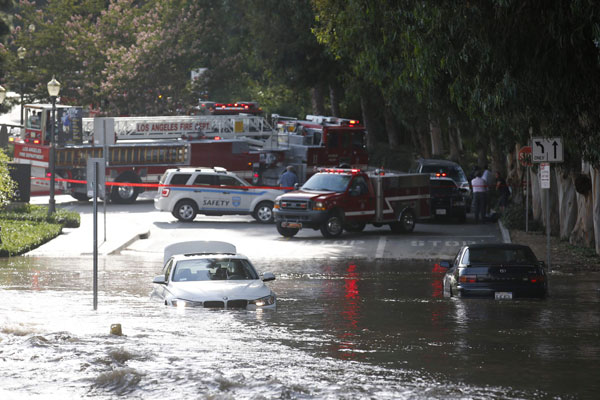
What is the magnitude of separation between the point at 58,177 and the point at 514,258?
2497cm

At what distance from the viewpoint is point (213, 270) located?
55.8ft

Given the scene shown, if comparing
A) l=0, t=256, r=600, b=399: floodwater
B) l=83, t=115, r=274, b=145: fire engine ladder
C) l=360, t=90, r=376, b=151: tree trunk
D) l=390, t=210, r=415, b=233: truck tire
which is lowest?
l=0, t=256, r=600, b=399: floodwater

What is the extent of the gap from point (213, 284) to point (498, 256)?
17.1 ft

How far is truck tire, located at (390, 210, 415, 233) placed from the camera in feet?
108

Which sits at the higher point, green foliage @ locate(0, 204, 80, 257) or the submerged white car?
green foliage @ locate(0, 204, 80, 257)

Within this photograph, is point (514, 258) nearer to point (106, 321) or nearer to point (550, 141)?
point (550, 141)

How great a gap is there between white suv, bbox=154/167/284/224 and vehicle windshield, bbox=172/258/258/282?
17596 mm

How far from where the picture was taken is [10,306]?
56.0 feet

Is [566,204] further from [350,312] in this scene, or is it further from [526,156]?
[350,312]

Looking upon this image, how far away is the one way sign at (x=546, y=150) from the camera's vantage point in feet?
74.8

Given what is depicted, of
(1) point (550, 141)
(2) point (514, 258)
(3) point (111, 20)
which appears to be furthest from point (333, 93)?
(2) point (514, 258)

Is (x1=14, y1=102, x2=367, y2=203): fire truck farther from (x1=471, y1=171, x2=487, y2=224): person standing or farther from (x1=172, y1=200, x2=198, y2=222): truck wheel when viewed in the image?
(x1=471, y1=171, x2=487, y2=224): person standing

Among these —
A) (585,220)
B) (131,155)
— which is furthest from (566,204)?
(131,155)

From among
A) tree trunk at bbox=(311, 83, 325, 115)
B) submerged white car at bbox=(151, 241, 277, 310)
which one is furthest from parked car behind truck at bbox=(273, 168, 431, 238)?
tree trunk at bbox=(311, 83, 325, 115)
